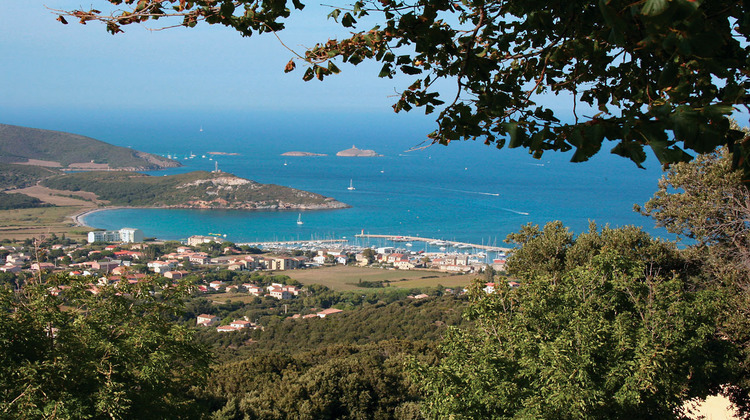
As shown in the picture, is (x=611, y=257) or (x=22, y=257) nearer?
(x=611, y=257)

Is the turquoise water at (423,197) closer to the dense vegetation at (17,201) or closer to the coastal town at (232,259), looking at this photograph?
the coastal town at (232,259)

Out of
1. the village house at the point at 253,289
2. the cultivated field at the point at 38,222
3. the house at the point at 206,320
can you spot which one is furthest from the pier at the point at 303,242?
the house at the point at 206,320

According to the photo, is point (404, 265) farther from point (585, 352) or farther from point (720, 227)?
point (585, 352)

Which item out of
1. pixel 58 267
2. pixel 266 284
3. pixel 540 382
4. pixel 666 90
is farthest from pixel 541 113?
pixel 58 267

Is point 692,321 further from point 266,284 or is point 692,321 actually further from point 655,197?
point 266,284

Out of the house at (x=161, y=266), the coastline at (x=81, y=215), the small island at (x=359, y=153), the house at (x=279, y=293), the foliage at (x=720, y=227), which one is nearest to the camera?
the foliage at (x=720, y=227)

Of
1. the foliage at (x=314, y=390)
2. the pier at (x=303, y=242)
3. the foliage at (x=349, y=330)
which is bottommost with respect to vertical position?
the pier at (x=303, y=242)

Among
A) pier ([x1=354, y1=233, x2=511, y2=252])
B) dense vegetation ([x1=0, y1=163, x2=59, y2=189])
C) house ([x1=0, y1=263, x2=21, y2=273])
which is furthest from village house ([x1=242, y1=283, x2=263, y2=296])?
dense vegetation ([x1=0, y1=163, x2=59, y2=189])
